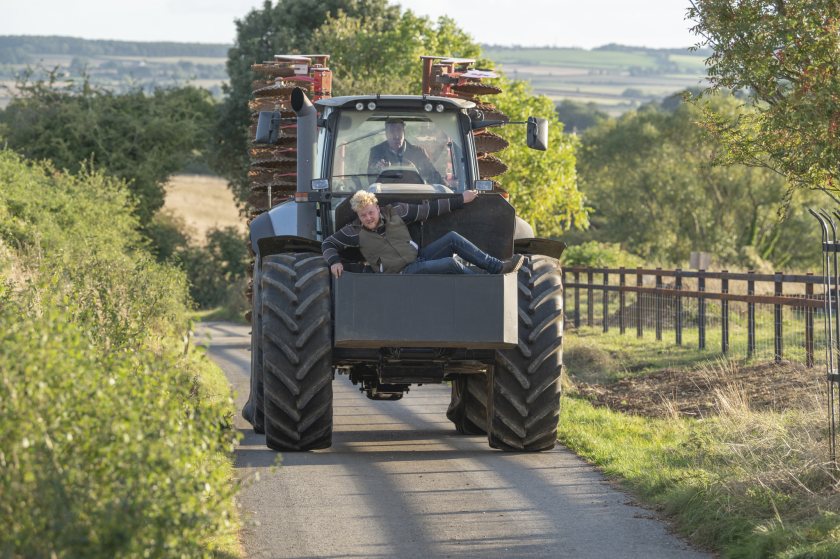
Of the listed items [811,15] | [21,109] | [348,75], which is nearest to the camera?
[811,15]

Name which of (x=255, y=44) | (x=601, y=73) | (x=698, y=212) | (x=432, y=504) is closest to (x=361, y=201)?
(x=432, y=504)

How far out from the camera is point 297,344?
1126 cm

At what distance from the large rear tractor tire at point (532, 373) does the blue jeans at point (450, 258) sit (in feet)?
1.88

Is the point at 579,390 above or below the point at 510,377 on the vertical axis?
below

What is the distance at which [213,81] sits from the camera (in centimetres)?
18925

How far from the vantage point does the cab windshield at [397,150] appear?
12.9 meters

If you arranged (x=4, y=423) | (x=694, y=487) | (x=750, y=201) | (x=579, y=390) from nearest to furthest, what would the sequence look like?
(x=4, y=423) < (x=694, y=487) < (x=579, y=390) < (x=750, y=201)

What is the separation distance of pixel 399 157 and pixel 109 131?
1278 inches

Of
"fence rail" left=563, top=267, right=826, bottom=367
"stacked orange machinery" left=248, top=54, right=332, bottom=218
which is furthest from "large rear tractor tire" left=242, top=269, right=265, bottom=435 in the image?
"fence rail" left=563, top=267, right=826, bottom=367

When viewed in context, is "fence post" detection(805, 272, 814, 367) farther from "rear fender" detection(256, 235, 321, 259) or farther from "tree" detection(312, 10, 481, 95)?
"tree" detection(312, 10, 481, 95)

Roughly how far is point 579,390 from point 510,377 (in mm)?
5662

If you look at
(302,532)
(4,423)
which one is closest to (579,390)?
(302,532)

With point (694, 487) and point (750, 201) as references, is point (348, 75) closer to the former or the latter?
point (750, 201)

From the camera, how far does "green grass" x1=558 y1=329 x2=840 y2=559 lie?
8.28m
